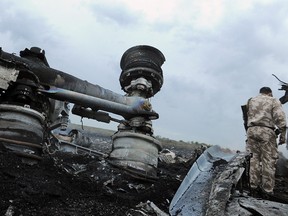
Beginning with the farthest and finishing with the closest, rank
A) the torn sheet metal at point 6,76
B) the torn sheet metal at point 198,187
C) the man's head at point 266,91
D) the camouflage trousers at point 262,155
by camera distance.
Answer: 1. the man's head at point 266,91
2. the camouflage trousers at point 262,155
3. the torn sheet metal at point 6,76
4. the torn sheet metal at point 198,187

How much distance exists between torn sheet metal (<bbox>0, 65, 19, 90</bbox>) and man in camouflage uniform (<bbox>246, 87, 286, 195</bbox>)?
4.14 metres

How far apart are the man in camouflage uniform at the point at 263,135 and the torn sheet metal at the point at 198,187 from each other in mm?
1819

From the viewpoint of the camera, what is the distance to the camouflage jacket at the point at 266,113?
6.16 metres

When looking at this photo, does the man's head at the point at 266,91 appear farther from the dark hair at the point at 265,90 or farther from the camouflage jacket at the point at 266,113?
the camouflage jacket at the point at 266,113

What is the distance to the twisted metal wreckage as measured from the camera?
3.13 meters

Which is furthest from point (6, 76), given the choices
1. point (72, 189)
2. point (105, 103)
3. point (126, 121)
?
point (126, 121)

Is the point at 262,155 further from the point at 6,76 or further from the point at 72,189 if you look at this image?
the point at 6,76

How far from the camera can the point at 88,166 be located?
445 cm

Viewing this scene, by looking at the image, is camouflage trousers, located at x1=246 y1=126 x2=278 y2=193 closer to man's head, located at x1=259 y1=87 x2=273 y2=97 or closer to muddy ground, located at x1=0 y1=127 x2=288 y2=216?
man's head, located at x1=259 y1=87 x2=273 y2=97

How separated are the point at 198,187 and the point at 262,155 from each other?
10.00 ft

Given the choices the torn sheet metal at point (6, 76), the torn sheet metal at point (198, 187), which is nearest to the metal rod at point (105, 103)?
the torn sheet metal at point (6, 76)

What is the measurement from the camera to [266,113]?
626 centimetres

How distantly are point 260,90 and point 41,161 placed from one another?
4436 mm

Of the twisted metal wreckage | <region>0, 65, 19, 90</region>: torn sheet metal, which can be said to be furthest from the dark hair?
<region>0, 65, 19, 90</region>: torn sheet metal
